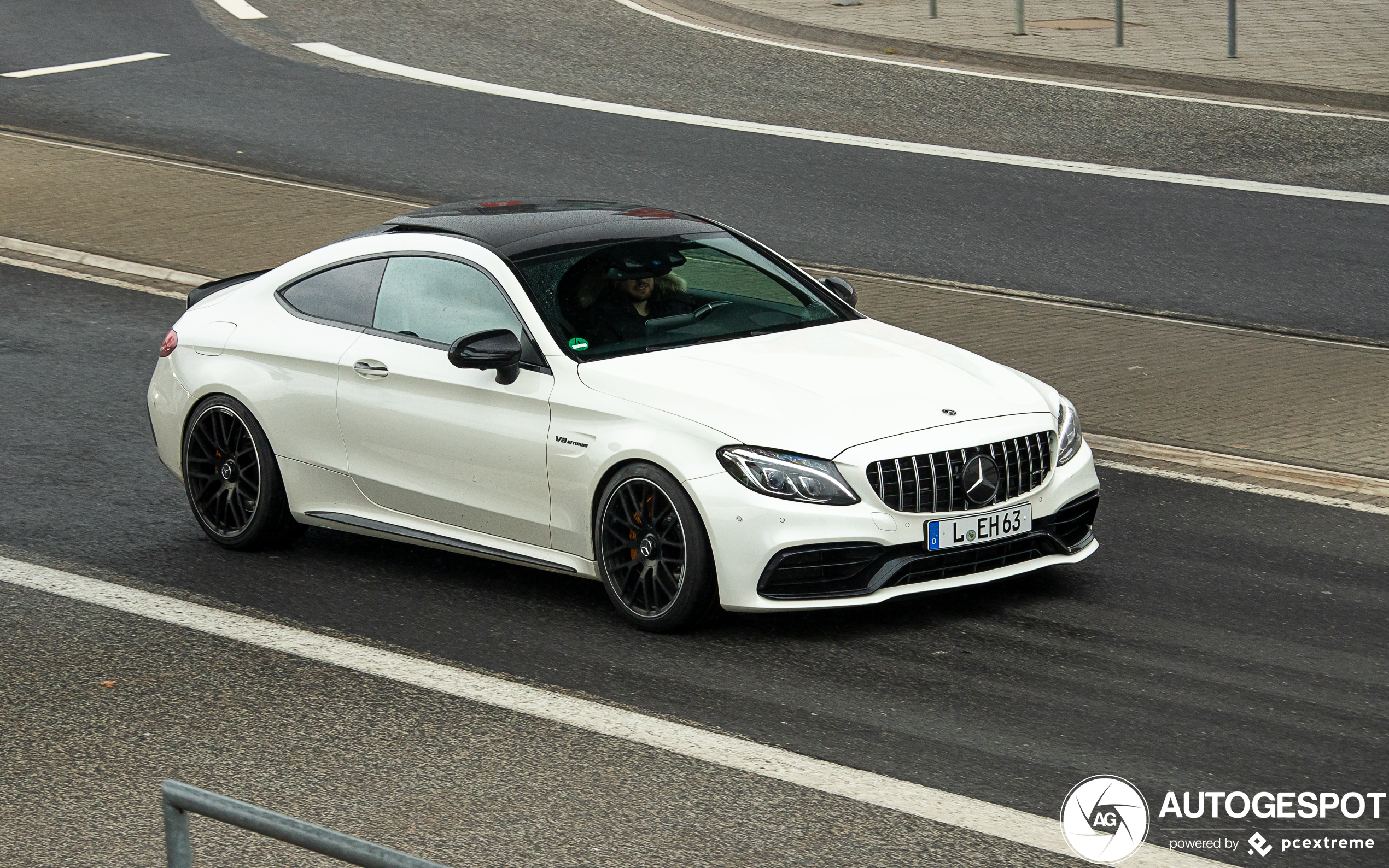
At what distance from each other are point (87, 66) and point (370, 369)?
14.7 m

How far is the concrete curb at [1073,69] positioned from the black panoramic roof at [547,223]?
1246 centimetres

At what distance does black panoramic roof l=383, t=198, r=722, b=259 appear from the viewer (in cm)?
788

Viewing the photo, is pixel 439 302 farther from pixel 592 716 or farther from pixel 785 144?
pixel 785 144

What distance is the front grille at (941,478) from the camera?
6797 mm

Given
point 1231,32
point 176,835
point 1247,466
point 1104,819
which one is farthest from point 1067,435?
point 1231,32

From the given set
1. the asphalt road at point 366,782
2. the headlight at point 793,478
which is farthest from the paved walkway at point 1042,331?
the asphalt road at point 366,782

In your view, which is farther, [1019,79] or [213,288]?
[1019,79]

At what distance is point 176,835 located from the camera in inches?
133

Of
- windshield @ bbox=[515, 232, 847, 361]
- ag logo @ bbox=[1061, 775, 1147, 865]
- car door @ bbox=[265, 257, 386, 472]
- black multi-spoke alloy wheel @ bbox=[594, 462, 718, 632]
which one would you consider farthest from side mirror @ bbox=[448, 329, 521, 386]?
ag logo @ bbox=[1061, 775, 1147, 865]

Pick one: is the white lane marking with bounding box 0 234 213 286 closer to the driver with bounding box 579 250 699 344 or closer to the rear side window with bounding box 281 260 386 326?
the rear side window with bounding box 281 260 386 326

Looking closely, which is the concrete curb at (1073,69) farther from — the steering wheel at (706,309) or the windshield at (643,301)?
the steering wheel at (706,309)

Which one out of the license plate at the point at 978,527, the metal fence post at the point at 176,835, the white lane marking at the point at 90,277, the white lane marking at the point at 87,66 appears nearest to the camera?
the metal fence post at the point at 176,835

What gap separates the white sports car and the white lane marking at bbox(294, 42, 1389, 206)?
8363 mm

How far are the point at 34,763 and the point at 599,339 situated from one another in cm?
272
